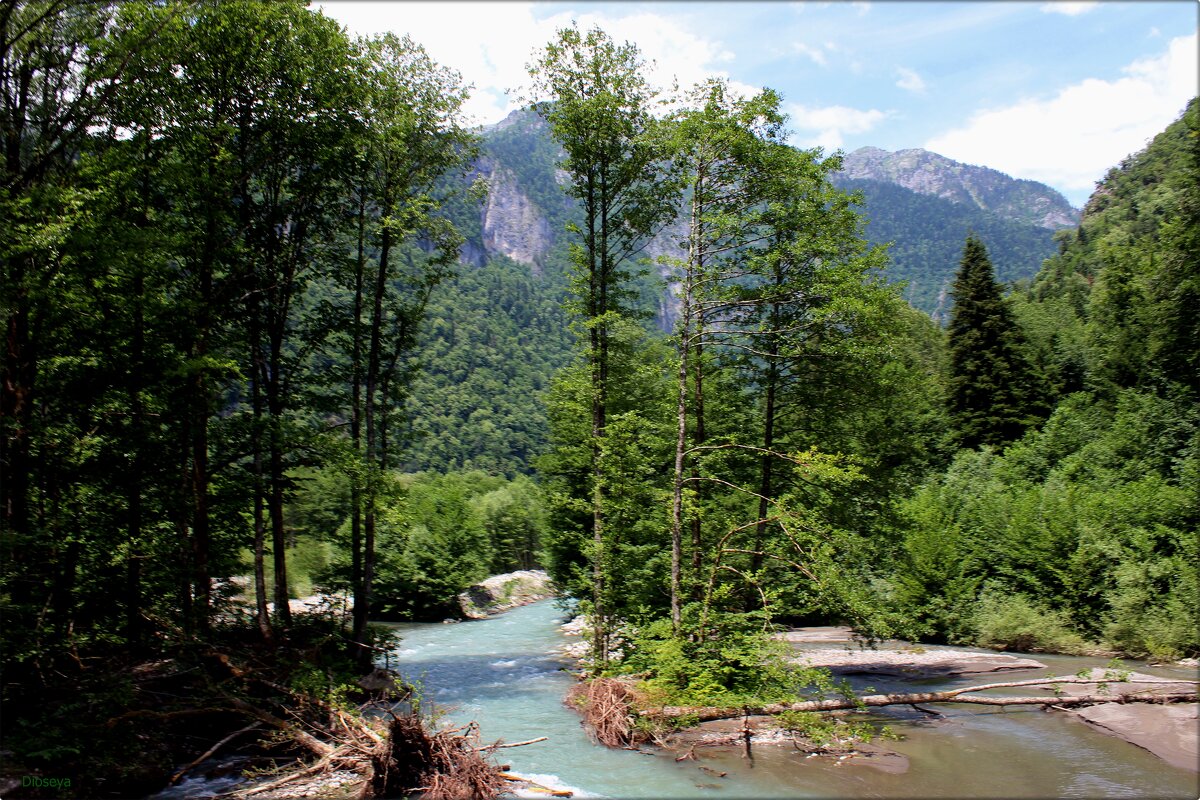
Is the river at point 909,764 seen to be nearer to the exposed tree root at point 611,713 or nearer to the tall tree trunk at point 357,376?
the exposed tree root at point 611,713

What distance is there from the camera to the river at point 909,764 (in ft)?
35.9

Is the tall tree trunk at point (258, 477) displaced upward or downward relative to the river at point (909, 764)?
upward

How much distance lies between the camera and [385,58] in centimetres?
1886

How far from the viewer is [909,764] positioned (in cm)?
1202

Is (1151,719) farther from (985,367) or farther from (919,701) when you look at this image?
(985,367)

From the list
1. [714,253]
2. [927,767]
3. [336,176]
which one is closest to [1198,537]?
→ [927,767]

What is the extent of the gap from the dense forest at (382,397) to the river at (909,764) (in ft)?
6.26

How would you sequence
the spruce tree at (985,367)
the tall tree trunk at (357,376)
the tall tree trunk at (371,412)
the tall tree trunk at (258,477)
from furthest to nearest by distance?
the spruce tree at (985,367)
the tall tree trunk at (357,376)
the tall tree trunk at (371,412)
the tall tree trunk at (258,477)

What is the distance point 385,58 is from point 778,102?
34.6 feet

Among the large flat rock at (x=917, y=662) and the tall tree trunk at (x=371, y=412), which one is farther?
the large flat rock at (x=917, y=662)

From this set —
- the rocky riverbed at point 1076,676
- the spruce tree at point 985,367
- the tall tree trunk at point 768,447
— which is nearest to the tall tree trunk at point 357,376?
the tall tree trunk at point 768,447

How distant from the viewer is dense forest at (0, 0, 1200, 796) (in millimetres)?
12703

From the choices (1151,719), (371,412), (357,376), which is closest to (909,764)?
(1151,719)

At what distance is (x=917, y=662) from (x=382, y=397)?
17.5 m
